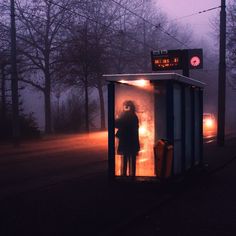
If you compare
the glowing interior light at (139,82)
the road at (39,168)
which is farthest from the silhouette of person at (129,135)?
the road at (39,168)

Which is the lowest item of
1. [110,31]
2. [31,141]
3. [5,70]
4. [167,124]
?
[31,141]

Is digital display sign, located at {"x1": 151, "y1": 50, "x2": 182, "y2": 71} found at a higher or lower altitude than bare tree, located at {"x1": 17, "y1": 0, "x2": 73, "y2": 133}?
lower

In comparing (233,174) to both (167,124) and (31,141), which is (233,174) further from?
(31,141)

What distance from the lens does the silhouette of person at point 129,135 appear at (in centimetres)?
1194

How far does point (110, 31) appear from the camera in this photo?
141 ft

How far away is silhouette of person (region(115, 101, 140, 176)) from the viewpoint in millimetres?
11938

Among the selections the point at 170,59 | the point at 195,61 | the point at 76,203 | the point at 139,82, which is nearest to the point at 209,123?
the point at 195,61

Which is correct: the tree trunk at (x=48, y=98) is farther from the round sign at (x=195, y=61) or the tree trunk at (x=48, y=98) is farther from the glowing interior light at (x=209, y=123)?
the round sign at (x=195, y=61)

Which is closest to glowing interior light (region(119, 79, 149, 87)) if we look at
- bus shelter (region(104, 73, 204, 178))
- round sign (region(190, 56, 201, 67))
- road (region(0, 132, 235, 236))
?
bus shelter (region(104, 73, 204, 178))

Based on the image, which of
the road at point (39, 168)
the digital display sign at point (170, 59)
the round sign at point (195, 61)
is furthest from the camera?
the round sign at point (195, 61)

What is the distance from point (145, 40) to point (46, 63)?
14255mm

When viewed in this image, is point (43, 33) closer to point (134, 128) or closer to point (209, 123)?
point (209, 123)

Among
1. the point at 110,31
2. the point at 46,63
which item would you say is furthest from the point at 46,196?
the point at 110,31

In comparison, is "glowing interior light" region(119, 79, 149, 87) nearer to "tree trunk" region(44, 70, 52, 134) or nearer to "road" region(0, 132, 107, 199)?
"road" region(0, 132, 107, 199)
